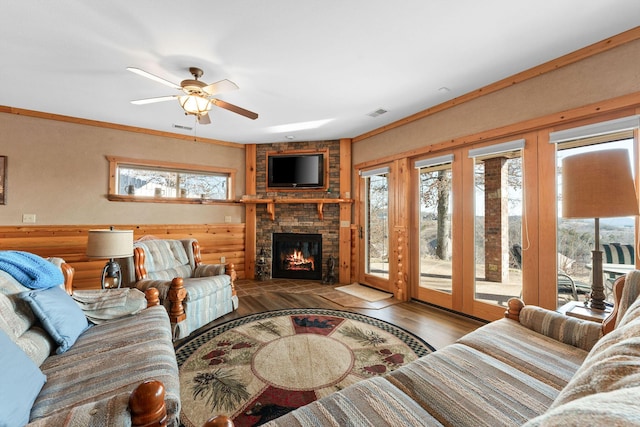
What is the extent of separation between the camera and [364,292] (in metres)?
4.24

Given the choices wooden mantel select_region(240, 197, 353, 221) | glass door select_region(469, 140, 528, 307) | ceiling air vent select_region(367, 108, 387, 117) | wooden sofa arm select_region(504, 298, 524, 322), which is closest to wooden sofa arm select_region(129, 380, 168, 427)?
wooden sofa arm select_region(504, 298, 524, 322)

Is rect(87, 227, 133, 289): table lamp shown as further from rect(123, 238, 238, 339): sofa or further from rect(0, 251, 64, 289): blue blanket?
rect(0, 251, 64, 289): blue blanket

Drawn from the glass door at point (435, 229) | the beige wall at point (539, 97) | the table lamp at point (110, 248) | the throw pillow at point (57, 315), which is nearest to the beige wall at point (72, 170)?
the table lamp at point (110, 248)

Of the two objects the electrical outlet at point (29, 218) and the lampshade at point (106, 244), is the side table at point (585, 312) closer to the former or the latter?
the lampshade at point (106, 244)

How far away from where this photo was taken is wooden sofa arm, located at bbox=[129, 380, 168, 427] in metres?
0.88

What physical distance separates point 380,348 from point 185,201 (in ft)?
12.8

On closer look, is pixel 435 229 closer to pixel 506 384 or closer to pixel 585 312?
pixel 585 312

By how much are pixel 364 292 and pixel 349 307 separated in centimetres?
76

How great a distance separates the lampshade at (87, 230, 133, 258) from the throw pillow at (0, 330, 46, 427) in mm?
1601

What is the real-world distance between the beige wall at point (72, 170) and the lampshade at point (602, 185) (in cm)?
490

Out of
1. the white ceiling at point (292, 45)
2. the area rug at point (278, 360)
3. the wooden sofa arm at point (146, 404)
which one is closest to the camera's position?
the wooden sofa arm at point (146, 404)

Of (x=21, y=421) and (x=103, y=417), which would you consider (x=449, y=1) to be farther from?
(x=21, y=421)

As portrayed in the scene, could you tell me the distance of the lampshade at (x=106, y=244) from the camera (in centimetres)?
252

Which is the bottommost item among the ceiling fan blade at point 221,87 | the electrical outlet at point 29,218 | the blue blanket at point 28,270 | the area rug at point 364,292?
the area rug at point 364,292
